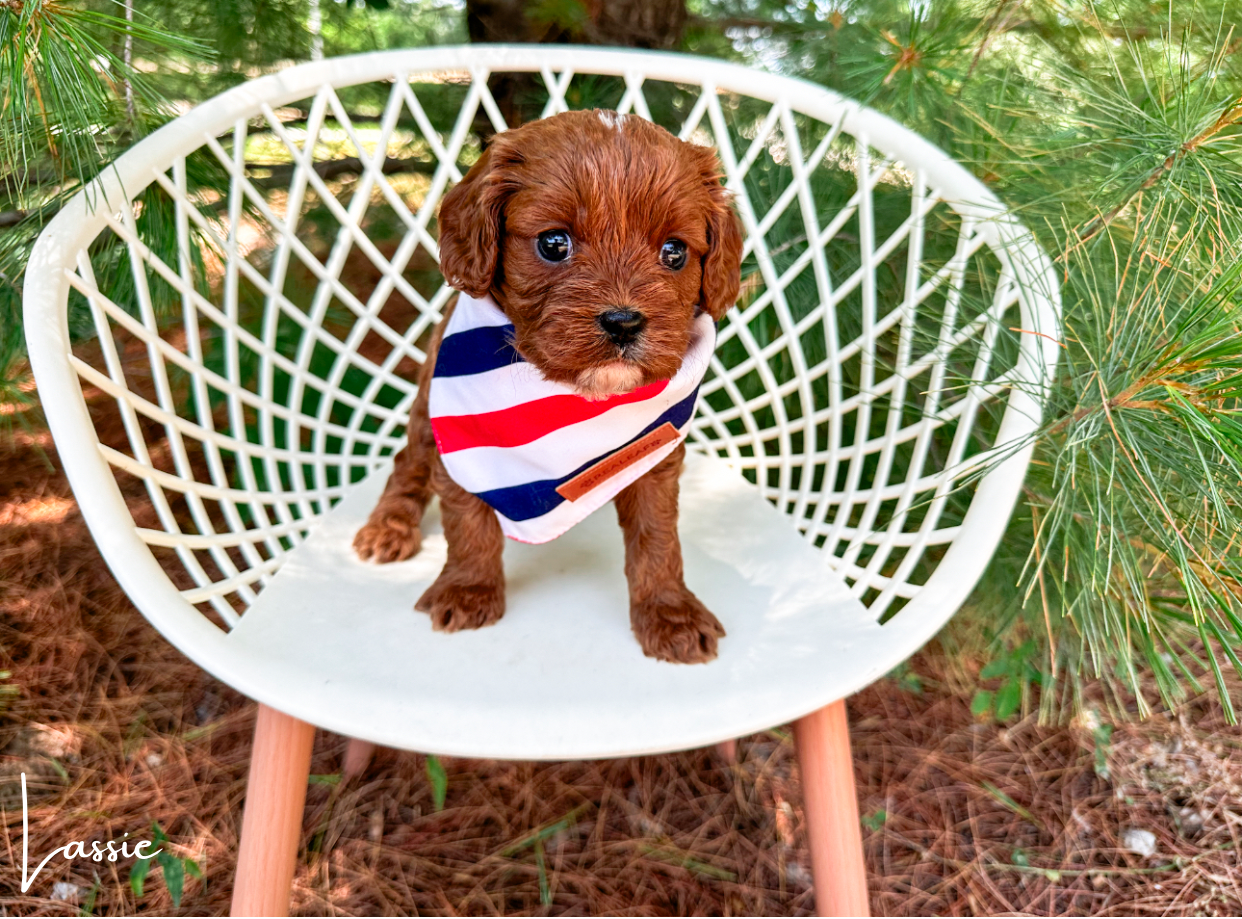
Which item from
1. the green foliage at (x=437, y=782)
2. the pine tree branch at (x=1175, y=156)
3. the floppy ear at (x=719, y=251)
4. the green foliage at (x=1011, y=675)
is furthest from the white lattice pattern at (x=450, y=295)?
the green foliage at (x=437, y=782)

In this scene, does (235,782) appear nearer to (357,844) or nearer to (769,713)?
(357,844)

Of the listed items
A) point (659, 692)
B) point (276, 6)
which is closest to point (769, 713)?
point (659, 692)

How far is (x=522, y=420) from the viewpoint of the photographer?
134 cm

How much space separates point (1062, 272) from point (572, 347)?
93 cm

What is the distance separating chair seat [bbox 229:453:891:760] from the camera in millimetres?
1159

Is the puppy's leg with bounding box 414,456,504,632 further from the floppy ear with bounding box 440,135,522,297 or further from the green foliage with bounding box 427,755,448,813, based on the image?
the green foliage with bounding box 427,755,448,813

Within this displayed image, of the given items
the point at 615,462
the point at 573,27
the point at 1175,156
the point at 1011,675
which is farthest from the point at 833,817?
the point at 573,27

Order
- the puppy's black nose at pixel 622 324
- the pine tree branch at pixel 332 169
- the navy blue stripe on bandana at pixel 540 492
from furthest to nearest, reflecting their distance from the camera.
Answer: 1. the pine tree branch at pixel 332 169
2. the navy blue stripe on bandana at pixel 540 492
3. the puppy's black nose at pixel 622 324

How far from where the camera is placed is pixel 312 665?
125 cm

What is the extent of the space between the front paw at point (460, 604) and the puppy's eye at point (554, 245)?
540 millimetres

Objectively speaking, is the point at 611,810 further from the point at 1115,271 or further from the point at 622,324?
the point at 1115,271

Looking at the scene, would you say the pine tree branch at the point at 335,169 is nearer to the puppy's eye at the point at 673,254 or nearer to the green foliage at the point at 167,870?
the puppy's eye at the point at 673,254

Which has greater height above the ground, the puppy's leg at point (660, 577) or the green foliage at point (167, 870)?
the puppy's leg at point (660, 577)

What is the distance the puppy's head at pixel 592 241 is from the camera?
1.14 m
